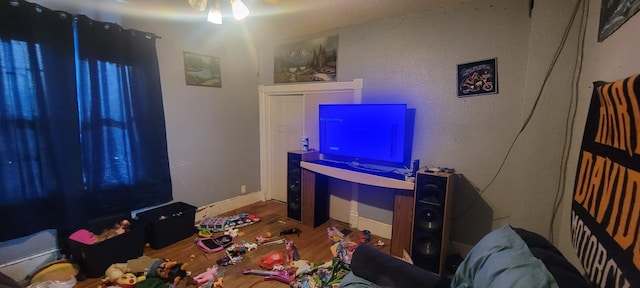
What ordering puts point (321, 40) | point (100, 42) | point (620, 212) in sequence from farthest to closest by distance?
point (321, 40), point (100, 42), point (620, 212)

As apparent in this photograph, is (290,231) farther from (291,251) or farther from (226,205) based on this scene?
(226,205)

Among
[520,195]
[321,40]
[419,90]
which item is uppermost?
[321,40]

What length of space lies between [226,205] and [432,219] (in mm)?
2478

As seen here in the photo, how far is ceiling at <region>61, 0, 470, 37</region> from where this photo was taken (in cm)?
230

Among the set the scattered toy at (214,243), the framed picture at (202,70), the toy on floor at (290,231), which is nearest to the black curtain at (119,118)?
the framed picture at (202,70)

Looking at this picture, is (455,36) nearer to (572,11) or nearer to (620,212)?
(572,11)

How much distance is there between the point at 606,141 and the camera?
100cm

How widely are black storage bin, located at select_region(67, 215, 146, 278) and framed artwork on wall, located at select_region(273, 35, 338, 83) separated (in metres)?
2.25

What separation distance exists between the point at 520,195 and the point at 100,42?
139 inches

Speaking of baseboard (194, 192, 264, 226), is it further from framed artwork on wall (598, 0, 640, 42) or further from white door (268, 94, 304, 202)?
framed artwork on wall (598, 0, 640, 42)

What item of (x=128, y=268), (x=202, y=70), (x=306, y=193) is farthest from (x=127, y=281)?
(x=202, y=70)

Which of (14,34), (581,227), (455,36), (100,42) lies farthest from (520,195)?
(14,34)

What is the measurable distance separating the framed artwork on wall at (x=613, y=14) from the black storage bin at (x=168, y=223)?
3.27 meters

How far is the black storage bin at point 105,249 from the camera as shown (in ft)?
6.77
